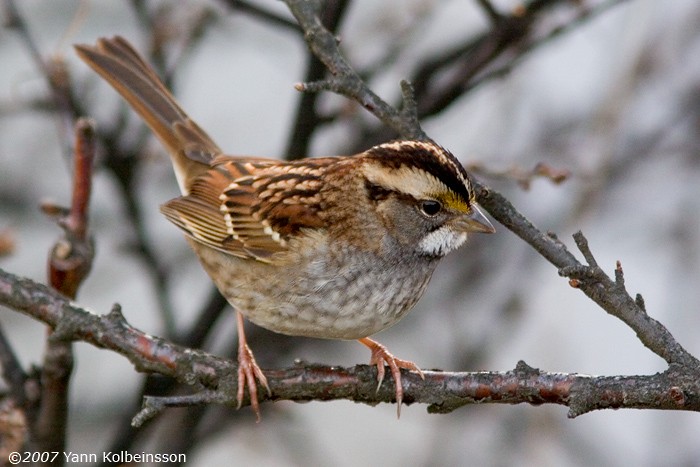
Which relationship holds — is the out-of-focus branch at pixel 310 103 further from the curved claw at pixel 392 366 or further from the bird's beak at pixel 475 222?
the curved claw at pixel 392 366

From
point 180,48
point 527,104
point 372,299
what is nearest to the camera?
point 372,299

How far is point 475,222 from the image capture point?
10.6ft

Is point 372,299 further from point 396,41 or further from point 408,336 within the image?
point 408,336

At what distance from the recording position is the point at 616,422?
683 centimetres

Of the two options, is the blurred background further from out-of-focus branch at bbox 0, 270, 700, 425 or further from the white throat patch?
out-of-focus branch at bbox 0, 270, 700, 425

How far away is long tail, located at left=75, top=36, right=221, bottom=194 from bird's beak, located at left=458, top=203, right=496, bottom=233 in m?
1.35

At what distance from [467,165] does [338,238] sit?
1.67 feet

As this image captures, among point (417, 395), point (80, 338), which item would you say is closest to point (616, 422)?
point (417, 395)

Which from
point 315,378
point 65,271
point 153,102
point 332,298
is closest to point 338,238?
point 332,298

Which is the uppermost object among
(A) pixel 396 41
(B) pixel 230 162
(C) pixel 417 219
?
(A) pixel 396 41

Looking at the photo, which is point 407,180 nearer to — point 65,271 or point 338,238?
point 338,238

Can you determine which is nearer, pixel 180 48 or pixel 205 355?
pixel 205 355

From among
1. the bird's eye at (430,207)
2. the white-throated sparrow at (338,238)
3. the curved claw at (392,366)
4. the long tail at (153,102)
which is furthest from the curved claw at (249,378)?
the long tail at (153,102)

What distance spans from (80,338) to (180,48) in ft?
7.21
